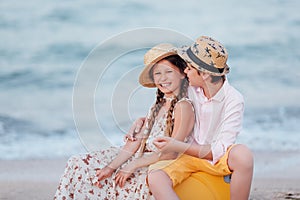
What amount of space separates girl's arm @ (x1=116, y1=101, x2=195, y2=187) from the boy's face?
0.09 meters

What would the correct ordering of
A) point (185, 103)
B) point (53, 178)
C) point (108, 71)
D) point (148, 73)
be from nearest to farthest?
1. point (185, 103)
2. point (148, 73)
3. point (53, 178)
4. point (108, 71)

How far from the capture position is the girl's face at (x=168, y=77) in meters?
2.46

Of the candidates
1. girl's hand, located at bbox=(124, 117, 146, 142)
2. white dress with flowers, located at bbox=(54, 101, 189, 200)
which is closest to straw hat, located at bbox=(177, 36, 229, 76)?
white dress with flowers, located at bbox=(54, 101, 189, 200)

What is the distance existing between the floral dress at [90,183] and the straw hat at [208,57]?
0.98ft

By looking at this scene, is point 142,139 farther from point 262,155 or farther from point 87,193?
point 262,155

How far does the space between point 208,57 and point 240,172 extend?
18.8 inches

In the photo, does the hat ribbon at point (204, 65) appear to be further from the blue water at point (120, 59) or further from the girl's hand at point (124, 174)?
the blue water at point (120, 59)

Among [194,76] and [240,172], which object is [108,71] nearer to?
[194,76]

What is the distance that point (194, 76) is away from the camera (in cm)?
236

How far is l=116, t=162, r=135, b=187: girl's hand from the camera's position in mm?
2414

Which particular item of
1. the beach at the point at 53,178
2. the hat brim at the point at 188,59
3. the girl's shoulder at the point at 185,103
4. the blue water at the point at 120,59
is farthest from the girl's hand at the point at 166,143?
the blue water at the point at 120,59

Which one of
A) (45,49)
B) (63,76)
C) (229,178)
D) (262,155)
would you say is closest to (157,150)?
(229,178)

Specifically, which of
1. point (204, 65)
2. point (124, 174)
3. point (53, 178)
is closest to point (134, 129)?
point (124, 174)

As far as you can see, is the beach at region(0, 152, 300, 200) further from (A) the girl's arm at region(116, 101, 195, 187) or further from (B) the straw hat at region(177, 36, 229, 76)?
(B) the straw hat at region(177, 36, 229, 76)
